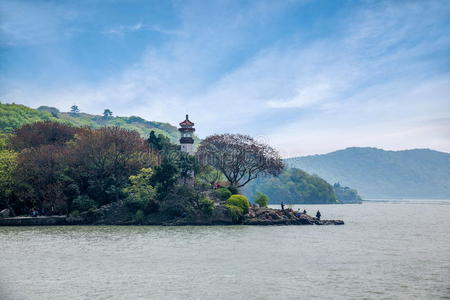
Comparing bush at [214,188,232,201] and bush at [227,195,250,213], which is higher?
bush at [214,188,232,201]

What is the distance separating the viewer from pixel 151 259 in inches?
1171

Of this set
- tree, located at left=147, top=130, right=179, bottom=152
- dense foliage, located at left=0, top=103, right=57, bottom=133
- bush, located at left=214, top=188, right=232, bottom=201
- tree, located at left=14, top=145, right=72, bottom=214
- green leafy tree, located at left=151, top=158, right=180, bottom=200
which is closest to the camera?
tree, located at left=14, top=145, right=72, bottom=214

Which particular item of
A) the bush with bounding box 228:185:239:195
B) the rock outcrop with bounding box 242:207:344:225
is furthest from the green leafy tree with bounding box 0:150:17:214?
the rock outcrop with bounding box 242:207:344:225

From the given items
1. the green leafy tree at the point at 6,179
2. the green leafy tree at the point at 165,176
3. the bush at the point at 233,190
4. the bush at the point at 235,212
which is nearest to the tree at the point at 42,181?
the green leafy tree at the point at 6,179

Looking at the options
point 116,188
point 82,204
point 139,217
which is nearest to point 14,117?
point 116,188

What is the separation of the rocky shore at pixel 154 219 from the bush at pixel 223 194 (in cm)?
380

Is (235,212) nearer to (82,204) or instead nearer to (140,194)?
(140,194)

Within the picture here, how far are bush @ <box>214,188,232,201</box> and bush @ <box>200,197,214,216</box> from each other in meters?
4.87

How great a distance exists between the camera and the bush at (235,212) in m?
59.1

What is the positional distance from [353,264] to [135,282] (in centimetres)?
1479

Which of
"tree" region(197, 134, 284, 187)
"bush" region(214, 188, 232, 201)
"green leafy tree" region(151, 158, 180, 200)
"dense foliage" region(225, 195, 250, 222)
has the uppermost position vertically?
"tree" region(197, 134, 284, 187)

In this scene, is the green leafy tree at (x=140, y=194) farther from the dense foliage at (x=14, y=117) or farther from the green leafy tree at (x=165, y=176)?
the dense foliage at (x=14, y=117)

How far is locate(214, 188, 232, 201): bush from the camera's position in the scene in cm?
6406

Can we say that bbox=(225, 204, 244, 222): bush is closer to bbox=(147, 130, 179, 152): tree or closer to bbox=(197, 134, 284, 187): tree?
bbox=(197, 134, 284, 187): tree
